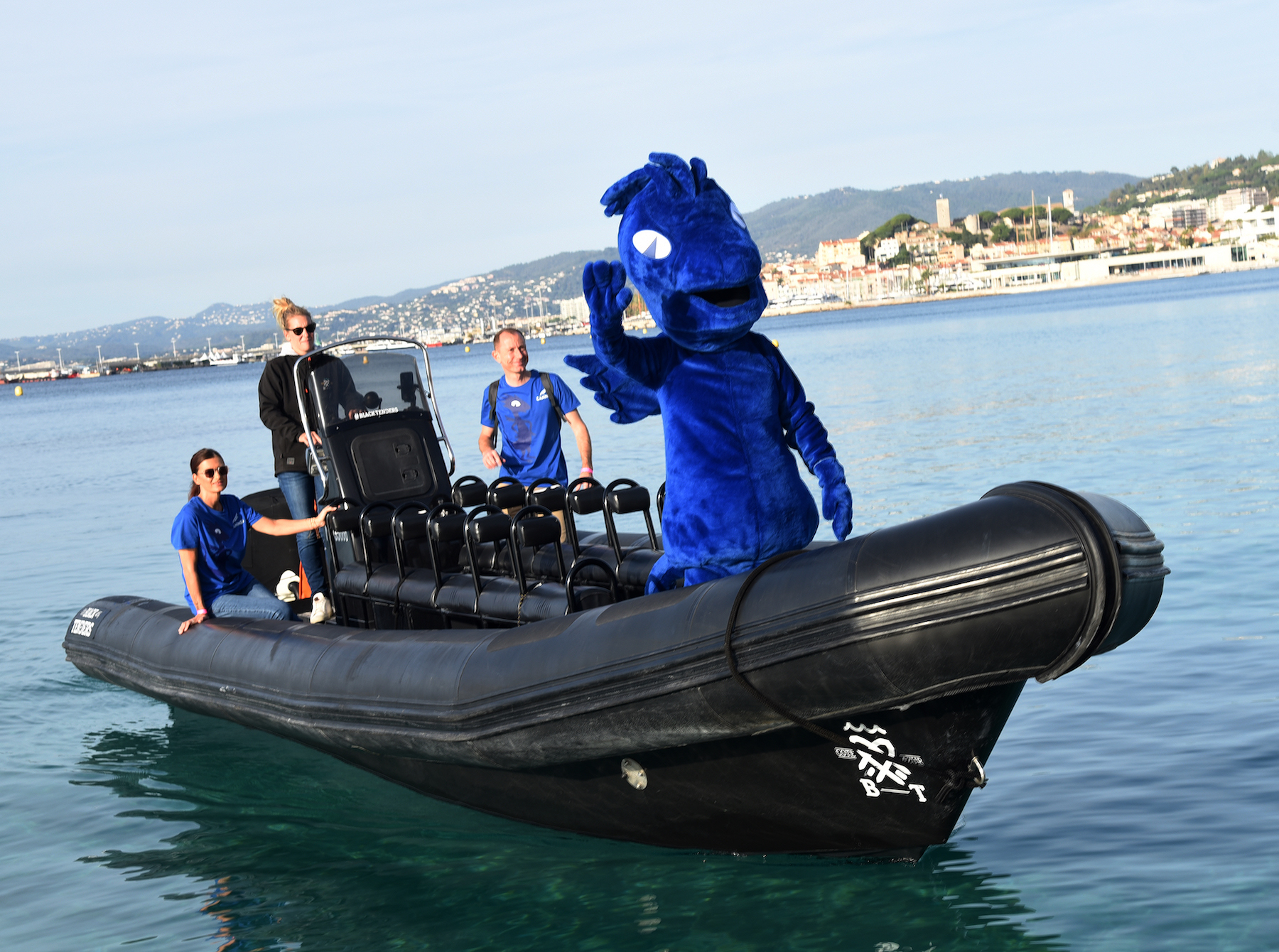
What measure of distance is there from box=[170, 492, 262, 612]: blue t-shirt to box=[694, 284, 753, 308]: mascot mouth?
11.1 feet

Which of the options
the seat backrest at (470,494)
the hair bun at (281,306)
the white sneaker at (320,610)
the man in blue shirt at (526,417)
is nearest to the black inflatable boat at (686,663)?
the white sneaker at (320,610)

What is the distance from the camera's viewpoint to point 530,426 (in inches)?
274

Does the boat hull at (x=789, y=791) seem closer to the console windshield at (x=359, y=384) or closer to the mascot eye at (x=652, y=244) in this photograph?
the mascot eye at (x=652, y=244)

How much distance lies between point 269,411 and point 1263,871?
17.8 feet

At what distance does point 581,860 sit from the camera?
4.66m

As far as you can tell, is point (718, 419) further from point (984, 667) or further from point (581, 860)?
point (581, 860)

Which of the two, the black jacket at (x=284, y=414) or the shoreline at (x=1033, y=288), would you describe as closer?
the black jacket at (x=284, y=414)

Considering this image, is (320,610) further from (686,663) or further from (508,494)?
(686,663)

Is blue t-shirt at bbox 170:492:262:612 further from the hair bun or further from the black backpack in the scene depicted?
the black backpack

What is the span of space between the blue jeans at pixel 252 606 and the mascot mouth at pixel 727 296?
3.15 metres

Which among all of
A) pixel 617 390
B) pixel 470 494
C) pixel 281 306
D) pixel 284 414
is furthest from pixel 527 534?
pixel 281 306

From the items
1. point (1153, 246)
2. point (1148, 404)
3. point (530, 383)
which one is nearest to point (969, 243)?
point (1153, 246)

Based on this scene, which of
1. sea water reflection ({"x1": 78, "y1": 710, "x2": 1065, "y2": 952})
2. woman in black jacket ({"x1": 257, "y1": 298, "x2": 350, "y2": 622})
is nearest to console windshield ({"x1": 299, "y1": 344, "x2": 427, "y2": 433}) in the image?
woman in black jacket ({"x1": 257, "y1": 298, "x2": 350, "y2": 622})

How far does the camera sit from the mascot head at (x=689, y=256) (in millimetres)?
→ 3830
